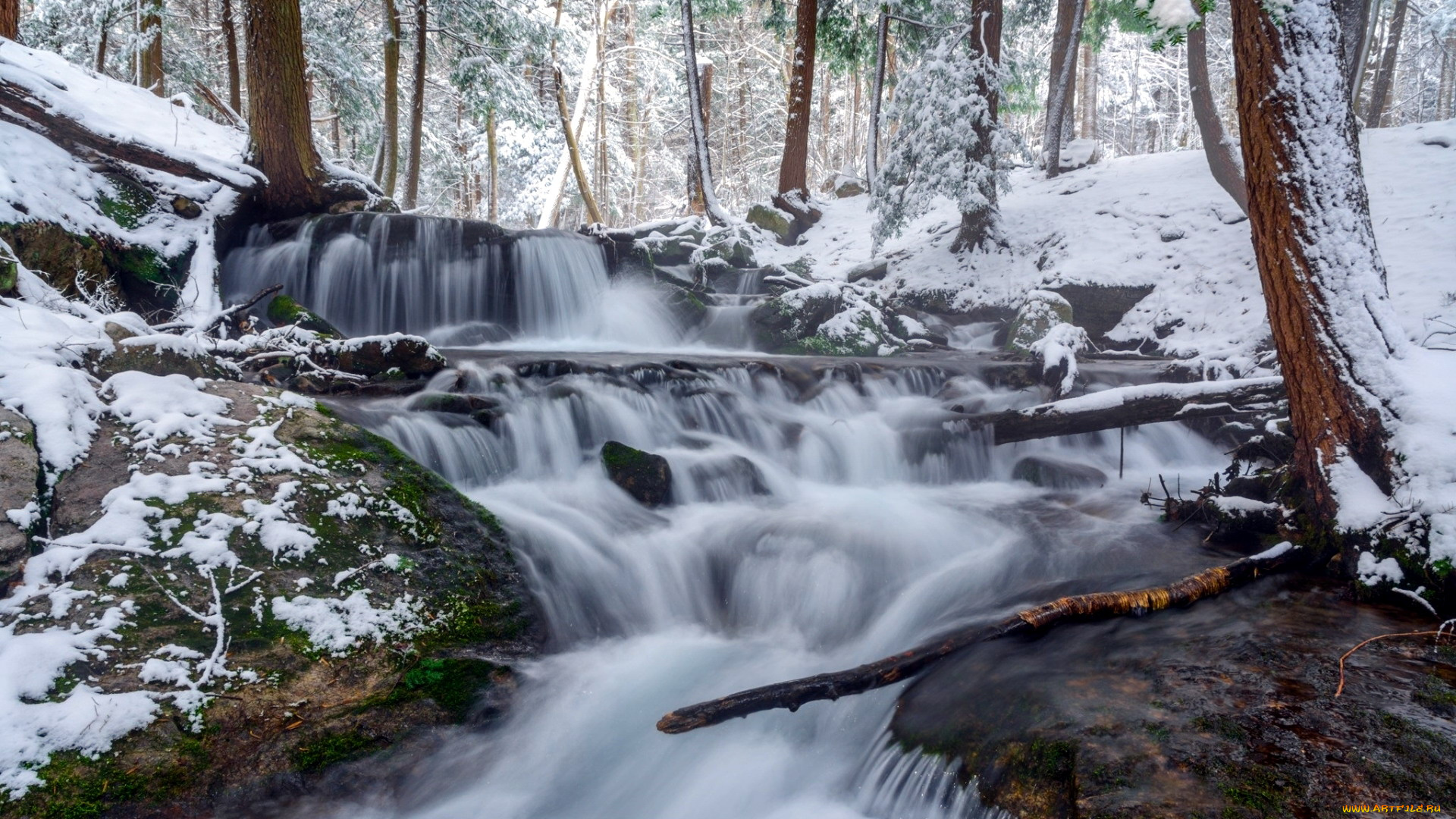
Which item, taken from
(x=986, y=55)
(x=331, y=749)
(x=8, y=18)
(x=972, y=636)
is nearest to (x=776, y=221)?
(x=986, y=55)

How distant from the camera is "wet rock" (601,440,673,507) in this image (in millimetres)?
6219

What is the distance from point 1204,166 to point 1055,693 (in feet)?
52.3

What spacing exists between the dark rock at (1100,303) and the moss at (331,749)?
40.4 feet

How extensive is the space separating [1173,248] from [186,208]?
14.9 meters

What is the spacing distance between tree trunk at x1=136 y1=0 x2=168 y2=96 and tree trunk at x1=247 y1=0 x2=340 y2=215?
6297 mm

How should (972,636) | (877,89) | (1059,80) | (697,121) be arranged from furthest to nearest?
1. (697,121)
2. (1059,80)
3. (877,89)
4. (972,636)

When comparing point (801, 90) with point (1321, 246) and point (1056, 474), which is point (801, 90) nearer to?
point (1056, 474)

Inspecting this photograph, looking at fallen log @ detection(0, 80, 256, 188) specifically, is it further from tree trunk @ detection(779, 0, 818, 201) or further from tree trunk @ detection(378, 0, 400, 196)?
tree trunk @ detection(779, 0, 818, 201)

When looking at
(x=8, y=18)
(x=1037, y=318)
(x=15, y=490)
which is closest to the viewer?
(x=15, y=490)

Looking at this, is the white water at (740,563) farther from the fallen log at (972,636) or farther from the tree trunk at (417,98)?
the tree trunk at (417,98)

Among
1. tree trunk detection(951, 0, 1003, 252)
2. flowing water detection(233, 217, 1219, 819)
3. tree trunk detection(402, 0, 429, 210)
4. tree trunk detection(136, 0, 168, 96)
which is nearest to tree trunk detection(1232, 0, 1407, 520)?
flowing water detection(233, 217, 1219, 819)

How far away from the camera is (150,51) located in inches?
584

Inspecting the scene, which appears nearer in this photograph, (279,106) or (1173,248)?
(279,106)

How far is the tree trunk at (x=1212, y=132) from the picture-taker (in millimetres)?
12812
